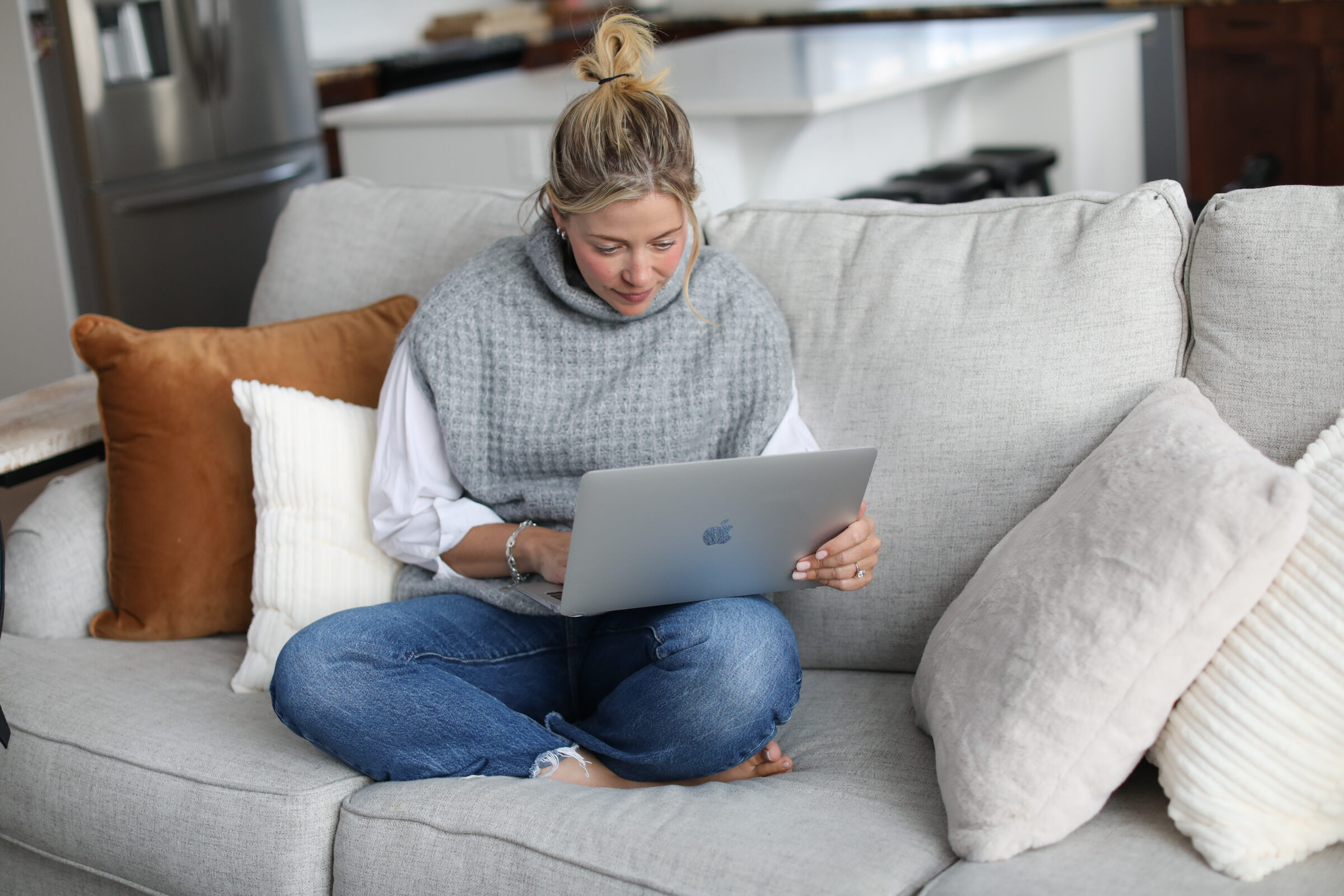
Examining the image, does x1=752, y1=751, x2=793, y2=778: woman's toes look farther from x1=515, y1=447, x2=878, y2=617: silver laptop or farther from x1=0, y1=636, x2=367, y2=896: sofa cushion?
x1=0, y1=636, x2=367, y2=896: sofa cushion

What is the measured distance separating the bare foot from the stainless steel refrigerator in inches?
93.8

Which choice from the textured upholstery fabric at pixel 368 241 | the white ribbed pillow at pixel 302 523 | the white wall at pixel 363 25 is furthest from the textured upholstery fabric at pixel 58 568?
the white wall at pixel 363 25

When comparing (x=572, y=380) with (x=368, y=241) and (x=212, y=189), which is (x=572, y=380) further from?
(x=212, y=189)

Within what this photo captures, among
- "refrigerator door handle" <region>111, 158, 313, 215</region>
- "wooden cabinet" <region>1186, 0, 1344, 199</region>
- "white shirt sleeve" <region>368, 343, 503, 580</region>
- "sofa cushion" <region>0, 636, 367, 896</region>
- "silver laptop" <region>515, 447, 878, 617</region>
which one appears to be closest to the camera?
"silver laptop" <region>515, 447, 878, 617</region>

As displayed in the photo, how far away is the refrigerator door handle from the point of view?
323 centimetres

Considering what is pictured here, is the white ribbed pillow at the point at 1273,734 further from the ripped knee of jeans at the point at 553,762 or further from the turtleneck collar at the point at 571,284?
the turtleneck collar at the point at 571,284

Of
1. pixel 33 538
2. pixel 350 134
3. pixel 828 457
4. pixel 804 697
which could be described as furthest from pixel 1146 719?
pixel 350 134

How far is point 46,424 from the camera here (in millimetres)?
1780

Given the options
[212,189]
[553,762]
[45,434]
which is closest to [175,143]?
[212,189]

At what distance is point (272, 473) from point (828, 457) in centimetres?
75

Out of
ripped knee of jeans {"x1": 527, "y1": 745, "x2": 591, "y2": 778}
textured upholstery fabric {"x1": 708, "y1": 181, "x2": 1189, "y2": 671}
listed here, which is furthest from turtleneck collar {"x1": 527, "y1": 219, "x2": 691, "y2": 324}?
ripped knee of jeans {"x1": 527, "y1": 745, "x2": 591, "y2": 778}

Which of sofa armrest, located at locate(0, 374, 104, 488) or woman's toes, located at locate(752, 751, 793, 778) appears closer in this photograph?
woman's toes, located at locate(752, 751, 793, 778)

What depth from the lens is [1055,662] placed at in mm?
1124

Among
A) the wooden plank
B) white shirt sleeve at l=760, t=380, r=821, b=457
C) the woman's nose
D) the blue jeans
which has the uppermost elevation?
→ the woman's nose
